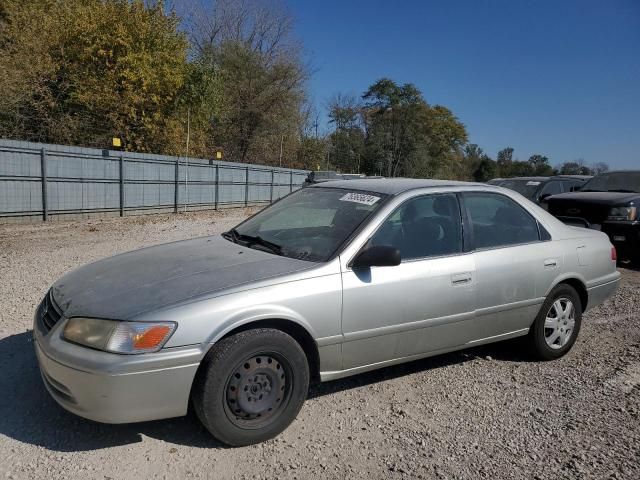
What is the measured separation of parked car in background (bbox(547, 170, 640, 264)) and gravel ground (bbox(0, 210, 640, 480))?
459 centimetres

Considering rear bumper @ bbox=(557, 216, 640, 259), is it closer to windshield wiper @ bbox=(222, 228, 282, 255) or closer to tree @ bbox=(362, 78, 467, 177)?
windshield wiper @ bbox=(222, 228, 282, 255)

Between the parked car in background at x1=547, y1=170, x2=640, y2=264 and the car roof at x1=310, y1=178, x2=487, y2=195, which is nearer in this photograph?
the car roof at x1=310, y1=178, x2=487, y2=195

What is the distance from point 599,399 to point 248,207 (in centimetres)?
1802

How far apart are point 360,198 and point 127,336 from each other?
1.96m

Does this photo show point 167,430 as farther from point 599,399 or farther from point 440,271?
point 599,399

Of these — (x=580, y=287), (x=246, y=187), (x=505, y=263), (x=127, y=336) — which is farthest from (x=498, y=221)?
(x=246, y=187)

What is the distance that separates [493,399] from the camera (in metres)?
3.63

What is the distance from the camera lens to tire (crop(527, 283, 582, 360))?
4.22 metres

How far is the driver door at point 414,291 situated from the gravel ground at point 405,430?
1.32ft

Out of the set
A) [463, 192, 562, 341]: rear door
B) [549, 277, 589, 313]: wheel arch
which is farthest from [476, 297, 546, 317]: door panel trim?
[549, 277, 589, 313]: wheel arch

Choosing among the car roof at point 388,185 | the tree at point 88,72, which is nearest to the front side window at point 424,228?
the car roof at point 388,185

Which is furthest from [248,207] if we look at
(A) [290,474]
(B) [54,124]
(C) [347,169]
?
(C) [347,169]

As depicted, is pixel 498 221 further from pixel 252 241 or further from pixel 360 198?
pixel 252 241

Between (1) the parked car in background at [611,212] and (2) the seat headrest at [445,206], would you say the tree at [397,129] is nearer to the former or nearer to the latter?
(1) the parked car in background at [611,212]
